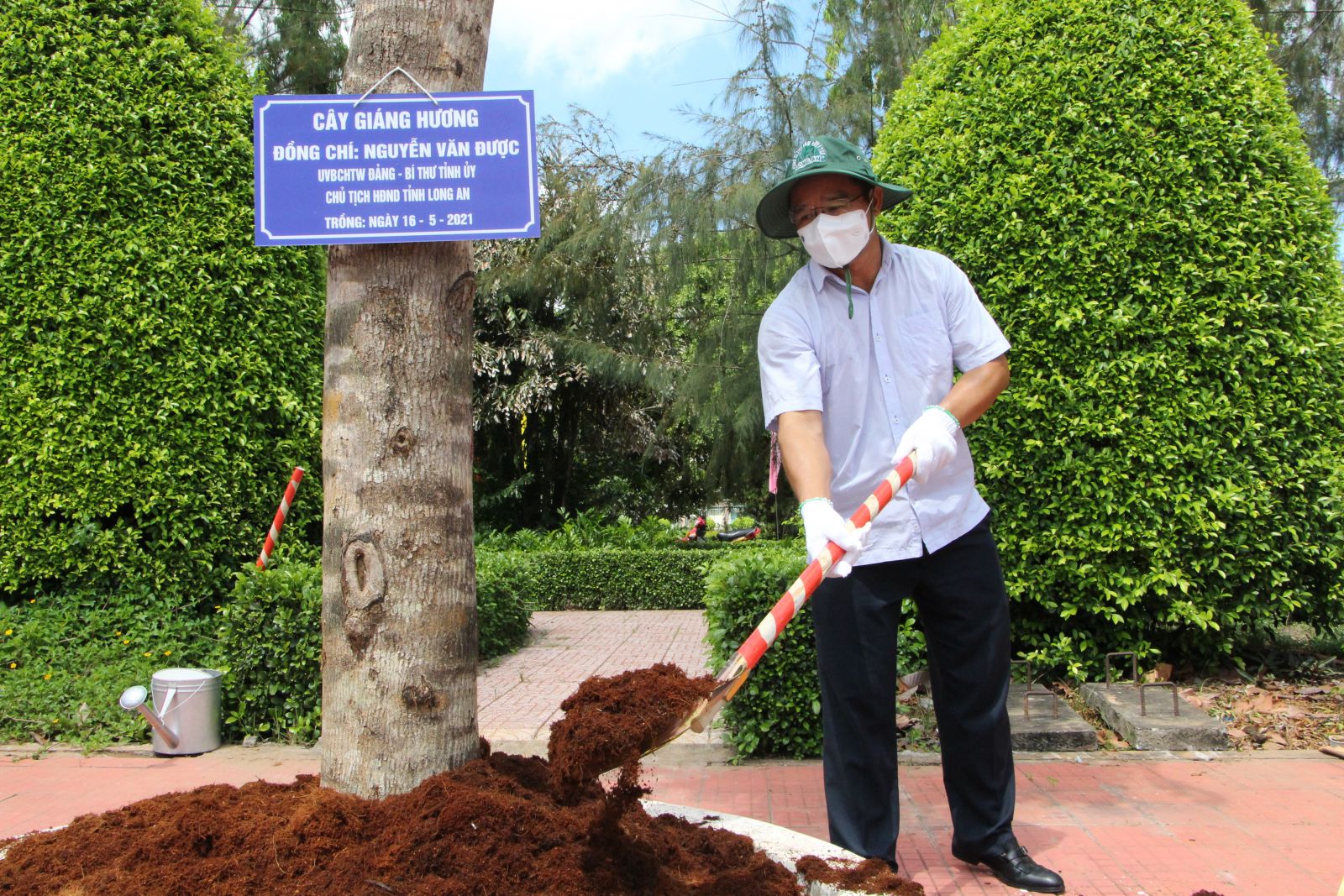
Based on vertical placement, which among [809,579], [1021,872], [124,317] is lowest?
[1021,872]

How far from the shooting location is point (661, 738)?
209cm

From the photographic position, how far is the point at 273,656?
5.17 m

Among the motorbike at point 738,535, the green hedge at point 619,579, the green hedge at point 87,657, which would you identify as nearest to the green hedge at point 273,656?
the green hedge at point 87,657

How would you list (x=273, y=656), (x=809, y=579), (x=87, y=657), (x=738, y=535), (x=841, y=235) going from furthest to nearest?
(x=738, y=535)
(x=87, y=657)
(x=273, y=656)
(x=841, y=235)
(x=809, y=579)

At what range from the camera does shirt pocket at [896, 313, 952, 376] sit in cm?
295

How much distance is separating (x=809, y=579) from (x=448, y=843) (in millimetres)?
962

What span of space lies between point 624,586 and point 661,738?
10326 mm

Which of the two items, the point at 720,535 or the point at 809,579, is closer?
the point at 809,579

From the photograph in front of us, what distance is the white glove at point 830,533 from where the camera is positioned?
2.35 metres

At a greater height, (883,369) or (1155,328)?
(1155,328)

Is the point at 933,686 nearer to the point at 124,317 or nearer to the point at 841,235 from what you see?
the point at 841,235

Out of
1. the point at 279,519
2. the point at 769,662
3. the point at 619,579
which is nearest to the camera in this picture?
the point at 769,662

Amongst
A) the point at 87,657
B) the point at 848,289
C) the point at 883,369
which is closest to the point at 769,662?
the point at 883,369

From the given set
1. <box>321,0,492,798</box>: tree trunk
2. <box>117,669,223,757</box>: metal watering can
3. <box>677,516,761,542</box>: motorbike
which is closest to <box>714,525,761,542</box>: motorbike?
<box>677,516,761,542</box>: motorbike
